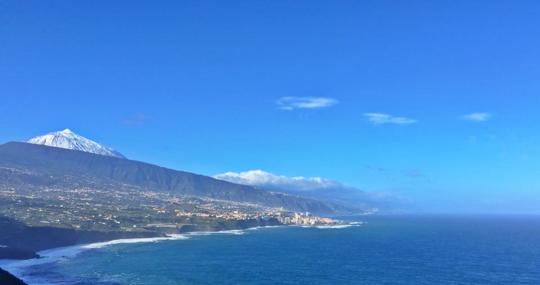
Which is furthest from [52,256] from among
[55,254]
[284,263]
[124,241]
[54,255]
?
[284,263]

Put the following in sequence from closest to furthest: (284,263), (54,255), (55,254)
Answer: (284,263)
(54,255)
(55,254)

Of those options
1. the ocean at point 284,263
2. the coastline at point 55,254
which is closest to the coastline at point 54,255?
the coastline at point 55,254

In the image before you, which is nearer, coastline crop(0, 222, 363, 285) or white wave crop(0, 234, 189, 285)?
white wave crop(0, 234, 189, 285)

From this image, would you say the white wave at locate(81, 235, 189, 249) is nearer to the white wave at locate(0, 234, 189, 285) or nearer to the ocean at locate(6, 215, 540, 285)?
the white wave at locate(0, 234, 189, 285)

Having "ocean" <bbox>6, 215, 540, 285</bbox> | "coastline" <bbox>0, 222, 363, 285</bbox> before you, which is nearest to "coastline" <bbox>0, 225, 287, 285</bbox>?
"coastline" <bbox>0, 222, 363, 285</bbox>

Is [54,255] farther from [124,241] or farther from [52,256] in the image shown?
[124,241]

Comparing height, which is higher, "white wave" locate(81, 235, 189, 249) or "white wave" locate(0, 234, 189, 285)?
"white wave" locate(81, 235, 189, 249)

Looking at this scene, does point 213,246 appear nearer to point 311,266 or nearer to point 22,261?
point 311,266

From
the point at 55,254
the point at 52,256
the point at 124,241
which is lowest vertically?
the point at 52,256

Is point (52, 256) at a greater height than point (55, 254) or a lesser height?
lesser

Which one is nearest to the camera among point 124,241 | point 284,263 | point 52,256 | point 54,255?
point 284,263
